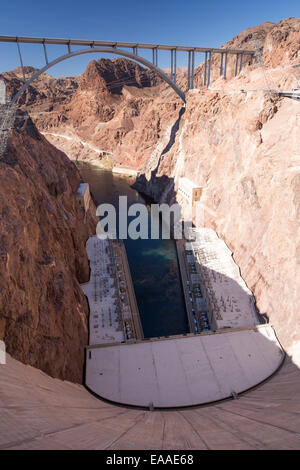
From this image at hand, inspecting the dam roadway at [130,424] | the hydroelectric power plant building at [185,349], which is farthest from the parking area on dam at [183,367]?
the dam roadway at [130,424]

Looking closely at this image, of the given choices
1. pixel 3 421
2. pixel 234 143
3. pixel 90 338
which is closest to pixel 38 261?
pixel 90 338

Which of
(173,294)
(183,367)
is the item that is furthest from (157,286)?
(183,367)

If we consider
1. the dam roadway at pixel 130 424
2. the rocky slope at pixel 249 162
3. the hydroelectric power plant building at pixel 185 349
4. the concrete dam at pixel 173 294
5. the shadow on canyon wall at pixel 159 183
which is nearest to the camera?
the dam roadway at pixel 130 424

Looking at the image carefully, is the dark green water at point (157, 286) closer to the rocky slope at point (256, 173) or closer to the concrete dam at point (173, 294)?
the concrete dam at point (173, 294)

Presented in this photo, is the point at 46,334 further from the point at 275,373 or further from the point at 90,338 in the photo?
the point at 275,373

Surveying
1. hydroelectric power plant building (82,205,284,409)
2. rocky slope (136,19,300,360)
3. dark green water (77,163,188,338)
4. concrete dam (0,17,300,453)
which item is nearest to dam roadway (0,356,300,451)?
concrete dam (0,17,300,453)

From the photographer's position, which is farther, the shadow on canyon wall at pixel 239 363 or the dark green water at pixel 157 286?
the dark green water at pixel 157 286
